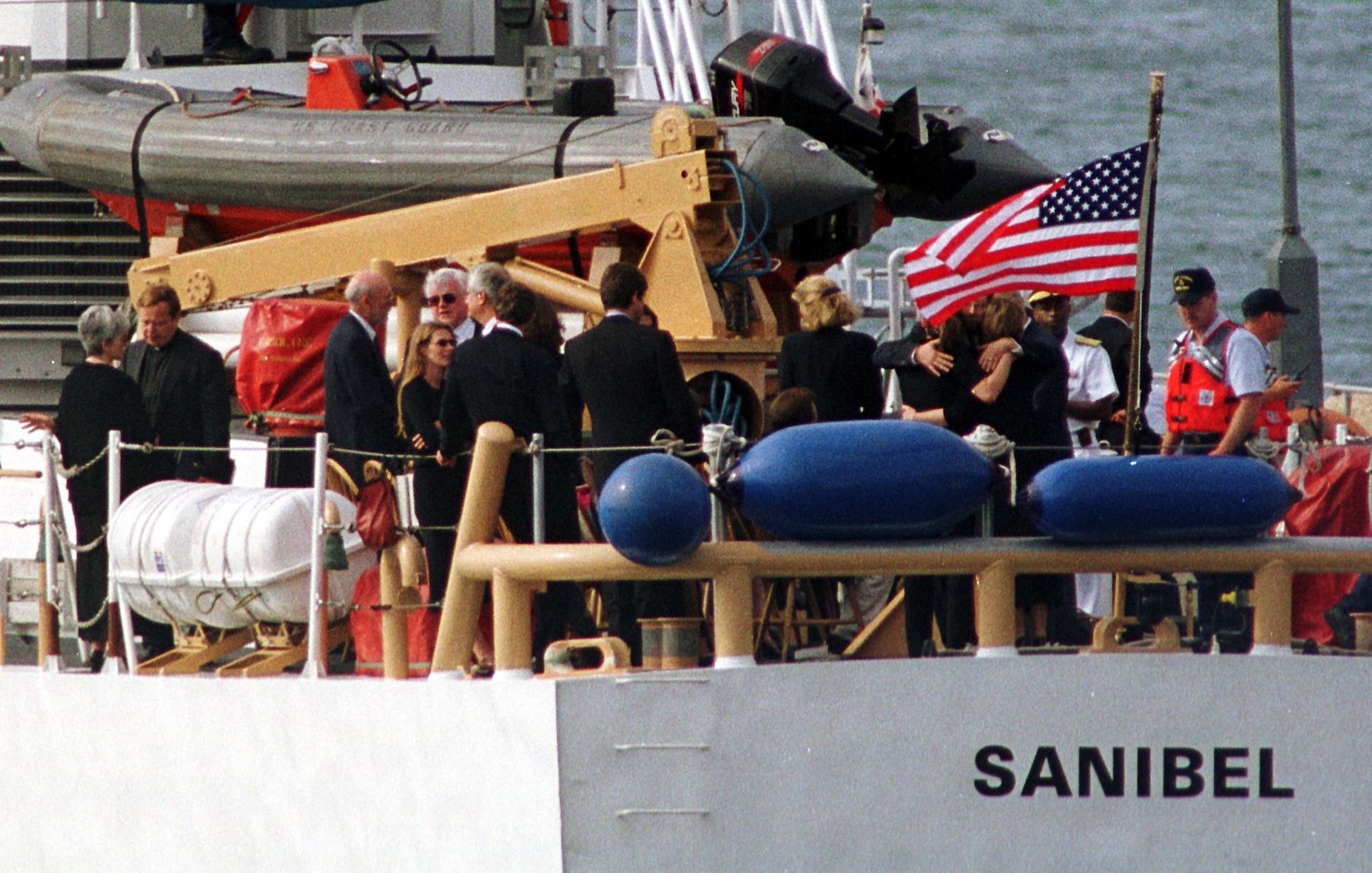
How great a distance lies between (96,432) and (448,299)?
4.28 ft

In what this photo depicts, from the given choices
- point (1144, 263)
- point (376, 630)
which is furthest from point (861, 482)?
point (376, 630)

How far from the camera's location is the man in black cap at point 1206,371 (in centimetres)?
768

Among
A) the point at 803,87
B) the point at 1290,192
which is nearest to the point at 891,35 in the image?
the point at 1290,192

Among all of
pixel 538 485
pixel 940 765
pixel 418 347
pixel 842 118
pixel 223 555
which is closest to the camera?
pixel 940 765

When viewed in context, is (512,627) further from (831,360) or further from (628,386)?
(831,360)

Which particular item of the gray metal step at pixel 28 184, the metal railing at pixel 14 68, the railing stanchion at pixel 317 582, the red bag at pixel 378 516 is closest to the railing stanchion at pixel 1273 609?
the red bag at pixel 378 516

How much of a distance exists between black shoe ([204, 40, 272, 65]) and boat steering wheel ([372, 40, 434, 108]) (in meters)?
0.62

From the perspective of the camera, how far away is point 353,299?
25.3 ft

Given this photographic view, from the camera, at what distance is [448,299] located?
7.97m

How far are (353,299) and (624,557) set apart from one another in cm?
215

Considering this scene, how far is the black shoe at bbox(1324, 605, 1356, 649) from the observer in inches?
250

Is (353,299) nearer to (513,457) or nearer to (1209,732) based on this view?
(513,457)

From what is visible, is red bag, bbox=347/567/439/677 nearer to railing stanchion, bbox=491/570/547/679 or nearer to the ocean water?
railing stanchion, bbox=491/570/547/679

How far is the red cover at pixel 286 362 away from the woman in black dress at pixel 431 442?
1198mm
